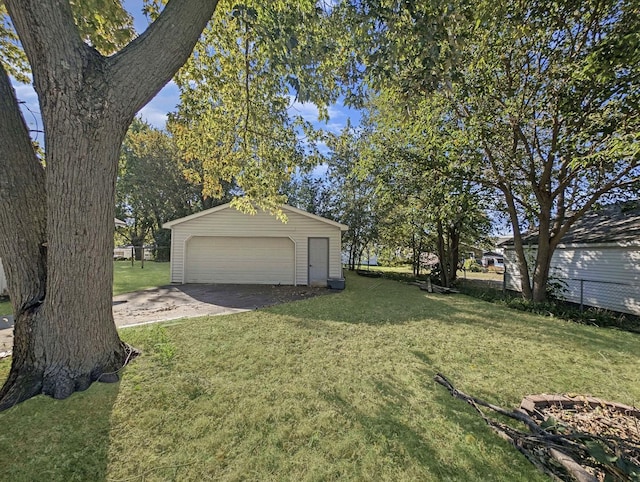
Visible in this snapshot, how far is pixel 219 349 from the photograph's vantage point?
4.36 m

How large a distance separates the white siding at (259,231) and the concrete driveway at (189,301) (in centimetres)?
100

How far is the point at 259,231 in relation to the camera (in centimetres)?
1163

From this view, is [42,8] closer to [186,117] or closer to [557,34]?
[186,117]

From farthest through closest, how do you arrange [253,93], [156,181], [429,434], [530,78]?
[156,181], [530,78], [253,93], [429,434]

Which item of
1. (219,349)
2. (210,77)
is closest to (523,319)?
(219,349)

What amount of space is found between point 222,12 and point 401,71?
125 inches

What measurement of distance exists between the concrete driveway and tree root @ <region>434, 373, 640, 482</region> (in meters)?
5.85

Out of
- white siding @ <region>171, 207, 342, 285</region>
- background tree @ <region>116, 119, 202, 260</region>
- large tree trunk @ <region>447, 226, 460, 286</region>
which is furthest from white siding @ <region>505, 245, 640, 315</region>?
background tree @ <region>116, 119, 202, 260</region>

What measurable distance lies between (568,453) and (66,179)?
4.78 meters

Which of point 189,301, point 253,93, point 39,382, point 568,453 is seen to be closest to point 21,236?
point 39,382

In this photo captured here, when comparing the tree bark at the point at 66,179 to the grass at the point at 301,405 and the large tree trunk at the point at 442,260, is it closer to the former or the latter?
the grass at the point at 301,405

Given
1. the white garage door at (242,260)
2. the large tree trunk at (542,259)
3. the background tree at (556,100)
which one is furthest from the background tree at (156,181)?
the large tree trunk at (542,259)

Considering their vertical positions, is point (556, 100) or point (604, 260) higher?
point (556, 100)

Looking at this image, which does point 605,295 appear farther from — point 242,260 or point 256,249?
point 242,260
